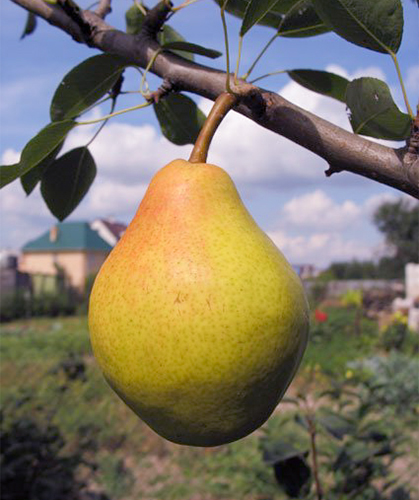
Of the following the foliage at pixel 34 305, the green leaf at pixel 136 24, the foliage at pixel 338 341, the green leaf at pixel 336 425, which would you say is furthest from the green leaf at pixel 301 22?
the foliage at pixel 34 305

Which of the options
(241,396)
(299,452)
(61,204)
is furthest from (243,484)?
(241,396)

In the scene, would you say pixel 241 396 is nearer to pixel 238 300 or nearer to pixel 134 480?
pixel 238 300

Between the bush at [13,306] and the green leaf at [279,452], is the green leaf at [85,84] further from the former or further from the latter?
the bush at [13,306]

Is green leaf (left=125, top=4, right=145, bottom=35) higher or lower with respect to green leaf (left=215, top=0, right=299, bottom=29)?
higher

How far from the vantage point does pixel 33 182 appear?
0.92m

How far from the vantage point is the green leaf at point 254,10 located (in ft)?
2.08

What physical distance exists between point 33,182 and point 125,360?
43 centimetres

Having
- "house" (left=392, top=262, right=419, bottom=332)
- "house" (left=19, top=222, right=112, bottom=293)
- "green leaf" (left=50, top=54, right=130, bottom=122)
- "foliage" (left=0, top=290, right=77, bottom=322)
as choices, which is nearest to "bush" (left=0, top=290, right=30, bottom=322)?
"foliage" (left=0, top=290, right=77, bottom=322)

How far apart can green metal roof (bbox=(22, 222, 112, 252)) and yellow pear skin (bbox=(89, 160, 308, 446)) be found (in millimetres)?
20733

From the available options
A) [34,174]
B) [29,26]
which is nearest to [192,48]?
[34,174]

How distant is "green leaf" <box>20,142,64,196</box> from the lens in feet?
2.95

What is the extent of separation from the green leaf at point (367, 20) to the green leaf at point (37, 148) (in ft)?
1.13

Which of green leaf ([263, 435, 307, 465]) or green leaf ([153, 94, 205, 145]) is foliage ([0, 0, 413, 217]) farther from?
green leaf ([263, 435, 307, 465])

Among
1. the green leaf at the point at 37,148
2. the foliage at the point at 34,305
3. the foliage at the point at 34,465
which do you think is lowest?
the foliage at the point at 34,305
